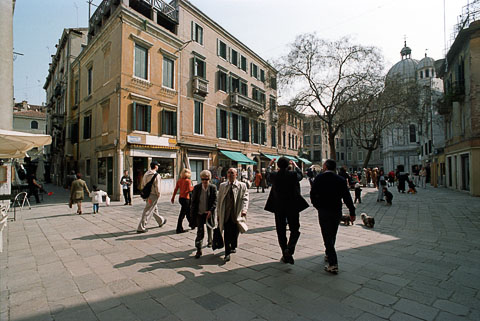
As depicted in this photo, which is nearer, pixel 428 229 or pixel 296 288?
pixel 296 288

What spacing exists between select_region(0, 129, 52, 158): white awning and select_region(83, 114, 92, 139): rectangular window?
955cm

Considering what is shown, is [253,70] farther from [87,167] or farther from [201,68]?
[87,167]

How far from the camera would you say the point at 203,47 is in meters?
19.3

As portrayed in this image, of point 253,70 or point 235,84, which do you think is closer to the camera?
point 235,84

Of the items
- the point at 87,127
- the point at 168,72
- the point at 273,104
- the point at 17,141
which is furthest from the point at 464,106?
A: the point at 87,127

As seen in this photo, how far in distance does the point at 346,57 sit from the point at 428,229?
13.1 meters

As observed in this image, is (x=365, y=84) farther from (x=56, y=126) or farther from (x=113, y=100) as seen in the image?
(x=56, y=126)

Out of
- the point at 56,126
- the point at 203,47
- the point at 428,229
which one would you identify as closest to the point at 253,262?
the point at 428,229

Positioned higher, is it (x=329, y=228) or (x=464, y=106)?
(x=464, y=106)

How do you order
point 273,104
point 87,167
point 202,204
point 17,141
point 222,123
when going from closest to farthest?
point 202,204, point 17,141, point 87,167, point 222,123, point 273,104

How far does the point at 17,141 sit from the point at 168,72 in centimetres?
1135

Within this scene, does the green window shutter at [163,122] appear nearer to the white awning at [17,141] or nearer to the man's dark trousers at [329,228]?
the white awning at [17,141]

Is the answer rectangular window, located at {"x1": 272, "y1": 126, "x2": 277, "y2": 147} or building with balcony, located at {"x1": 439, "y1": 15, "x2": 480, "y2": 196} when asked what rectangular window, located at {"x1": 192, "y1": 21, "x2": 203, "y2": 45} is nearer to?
rectangular window, located at {"x1": 272, "y1": 126, "x2": 277, "y2": 147}

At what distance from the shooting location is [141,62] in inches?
588
